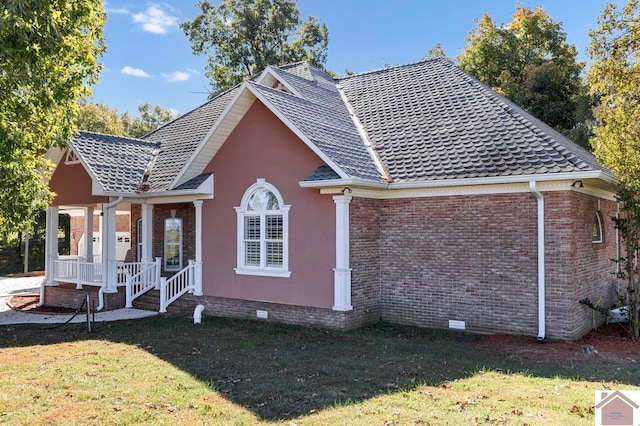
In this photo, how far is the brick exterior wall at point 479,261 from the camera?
10375mm

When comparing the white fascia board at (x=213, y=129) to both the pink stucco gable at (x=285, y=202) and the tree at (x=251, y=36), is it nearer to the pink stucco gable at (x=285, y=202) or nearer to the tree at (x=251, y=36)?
the pink stucco gable at (x=285, y=202)

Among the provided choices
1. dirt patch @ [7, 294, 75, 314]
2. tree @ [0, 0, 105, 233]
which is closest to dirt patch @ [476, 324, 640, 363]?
tree @ [0, 0, 105, 233]

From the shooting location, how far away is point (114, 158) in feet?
54.7

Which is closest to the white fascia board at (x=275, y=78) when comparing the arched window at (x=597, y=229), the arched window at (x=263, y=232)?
the arched window at (x=263, y=232)

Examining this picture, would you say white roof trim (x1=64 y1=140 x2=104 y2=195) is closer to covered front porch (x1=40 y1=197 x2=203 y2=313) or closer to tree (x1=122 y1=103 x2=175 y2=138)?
covered front porch (x1=40 y1=197 x2=203 y2=313)

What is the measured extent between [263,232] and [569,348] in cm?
750

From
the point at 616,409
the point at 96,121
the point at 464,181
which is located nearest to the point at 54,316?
the point at 464,181

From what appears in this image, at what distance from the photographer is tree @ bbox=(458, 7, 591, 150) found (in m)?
24.4

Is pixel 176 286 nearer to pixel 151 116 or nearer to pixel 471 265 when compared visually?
pixel 471 265

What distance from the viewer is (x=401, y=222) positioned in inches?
489

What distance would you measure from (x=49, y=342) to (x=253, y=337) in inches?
179

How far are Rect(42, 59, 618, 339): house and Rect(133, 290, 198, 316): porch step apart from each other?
88 mm

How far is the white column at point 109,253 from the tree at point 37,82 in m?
3.88

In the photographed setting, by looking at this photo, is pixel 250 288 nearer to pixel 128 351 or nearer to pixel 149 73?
pixel 128 351
